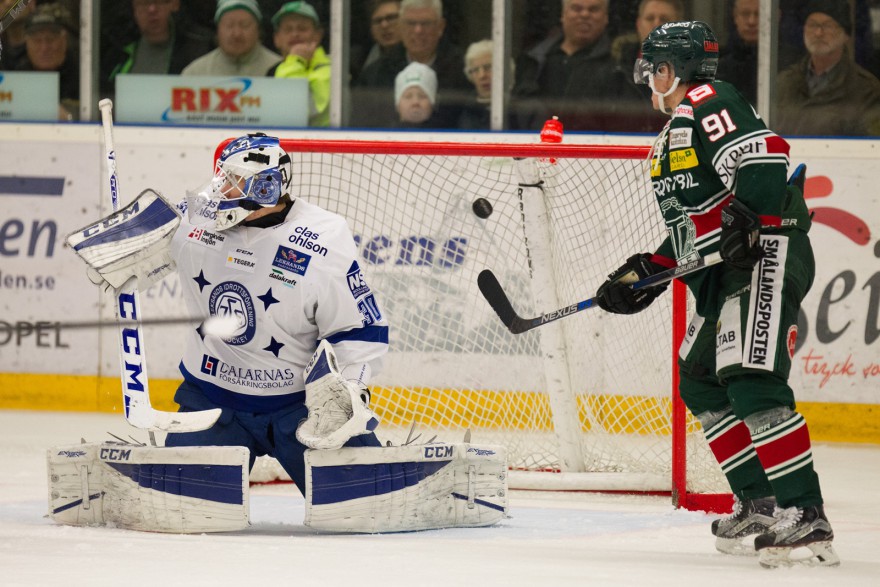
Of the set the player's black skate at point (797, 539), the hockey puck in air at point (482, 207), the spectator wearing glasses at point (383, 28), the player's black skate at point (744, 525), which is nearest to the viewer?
the player's black skate at point (797, 539)

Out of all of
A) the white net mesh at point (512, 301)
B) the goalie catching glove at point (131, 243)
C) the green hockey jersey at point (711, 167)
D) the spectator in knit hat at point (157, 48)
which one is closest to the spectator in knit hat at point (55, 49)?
the spectator in knit hat at point (157, 48)

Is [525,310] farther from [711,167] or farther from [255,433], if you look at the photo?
[711,167]

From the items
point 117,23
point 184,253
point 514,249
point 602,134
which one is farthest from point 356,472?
point 117,23

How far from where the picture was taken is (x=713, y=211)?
141 inches

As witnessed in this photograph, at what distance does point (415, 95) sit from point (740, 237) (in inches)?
141

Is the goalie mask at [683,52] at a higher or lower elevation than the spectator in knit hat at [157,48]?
lower

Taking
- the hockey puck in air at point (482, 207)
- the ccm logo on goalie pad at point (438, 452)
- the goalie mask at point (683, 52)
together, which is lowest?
the ccm logo on goalie pad at point (438, 452)

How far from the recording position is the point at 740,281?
3.48 metres

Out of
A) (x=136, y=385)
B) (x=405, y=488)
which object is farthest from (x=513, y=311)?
(x=136, y=385)

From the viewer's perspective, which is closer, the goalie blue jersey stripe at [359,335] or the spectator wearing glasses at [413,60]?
the goalie blue jersey stripe at [359,335]

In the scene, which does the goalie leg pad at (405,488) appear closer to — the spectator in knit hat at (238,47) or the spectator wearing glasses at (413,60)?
the spectator wearing glasses at (413,60)

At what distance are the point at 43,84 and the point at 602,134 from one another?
8.65 feet

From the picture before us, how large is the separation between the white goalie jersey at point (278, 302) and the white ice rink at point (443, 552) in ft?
1.32

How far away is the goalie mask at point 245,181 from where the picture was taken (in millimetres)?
3850
